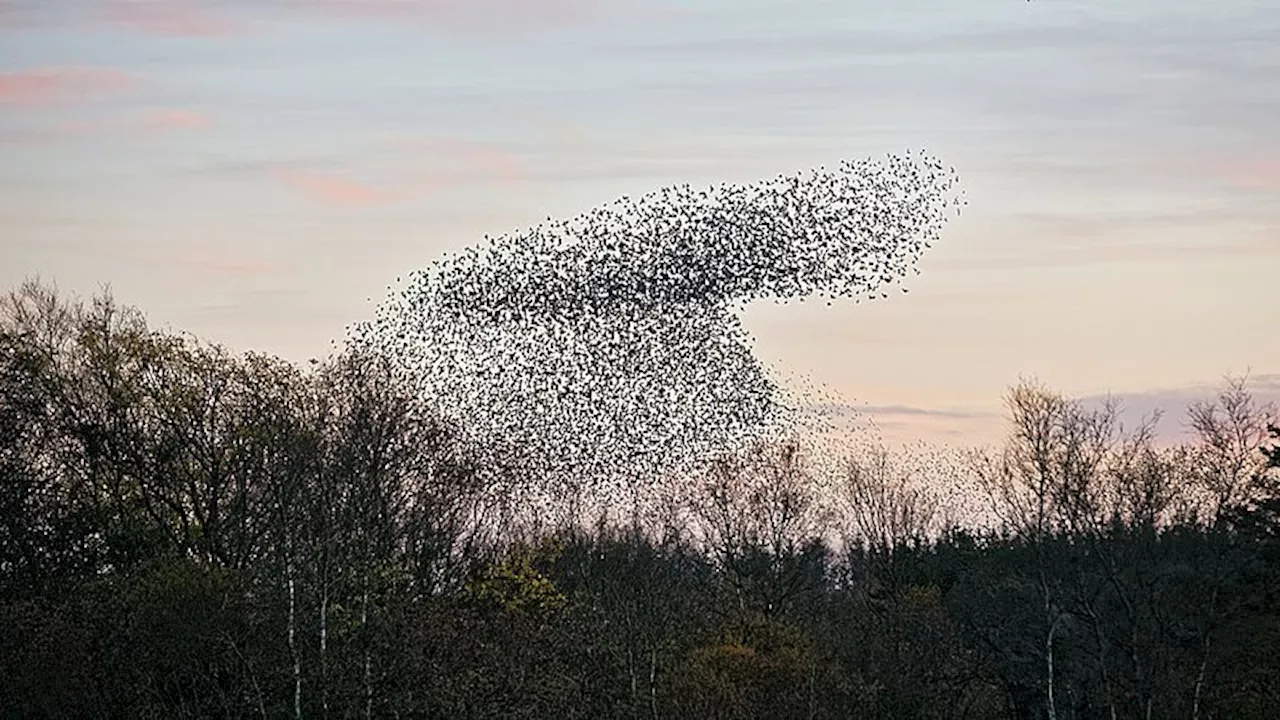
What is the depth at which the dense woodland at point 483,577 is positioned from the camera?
116 feet

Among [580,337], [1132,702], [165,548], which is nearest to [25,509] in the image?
[165,548]

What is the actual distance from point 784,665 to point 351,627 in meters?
9.93

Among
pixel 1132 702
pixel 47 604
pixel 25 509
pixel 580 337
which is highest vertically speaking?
pixel 580 337

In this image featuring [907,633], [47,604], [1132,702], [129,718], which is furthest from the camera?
[907,633]

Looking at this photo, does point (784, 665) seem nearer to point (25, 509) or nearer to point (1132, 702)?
point (1132, 702)

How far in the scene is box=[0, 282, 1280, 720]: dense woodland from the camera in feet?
116

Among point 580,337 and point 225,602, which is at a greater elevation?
point 580,337

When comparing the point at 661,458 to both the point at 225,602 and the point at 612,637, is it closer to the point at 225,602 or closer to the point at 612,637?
the point at 612,637

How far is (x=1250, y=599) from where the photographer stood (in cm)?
4038

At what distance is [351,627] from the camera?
3603 cm

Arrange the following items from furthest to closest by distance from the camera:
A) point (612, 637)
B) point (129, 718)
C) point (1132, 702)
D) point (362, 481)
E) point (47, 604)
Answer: point (1132, 702), point (612, 637), point (47, 604), point (362, 481), point (129, 718)

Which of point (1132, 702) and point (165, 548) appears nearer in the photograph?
point (165, 548)

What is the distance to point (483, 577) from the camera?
43688 mm

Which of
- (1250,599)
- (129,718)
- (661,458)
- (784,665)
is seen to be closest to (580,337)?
(661,458)
